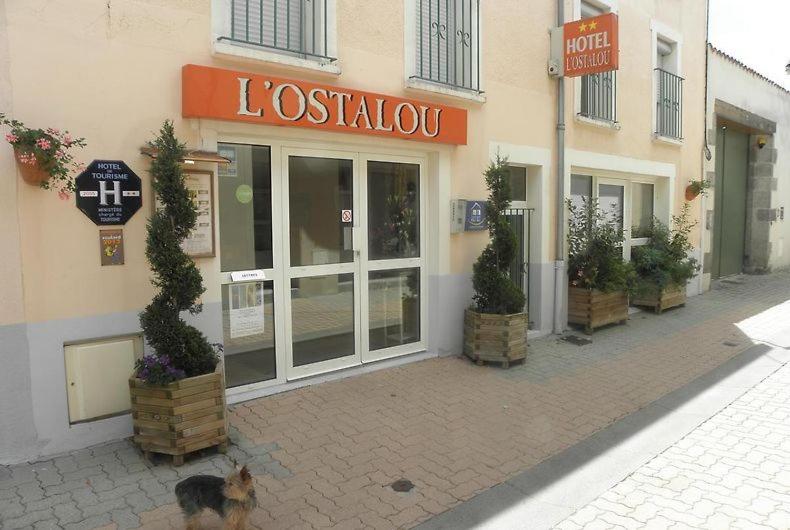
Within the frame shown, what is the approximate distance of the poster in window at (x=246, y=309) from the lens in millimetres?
4844

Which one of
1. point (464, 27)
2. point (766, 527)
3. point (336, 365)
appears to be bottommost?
point (766, 527)

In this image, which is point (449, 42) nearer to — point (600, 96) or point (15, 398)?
point (600, 96)

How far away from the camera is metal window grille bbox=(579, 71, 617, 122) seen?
812 cm

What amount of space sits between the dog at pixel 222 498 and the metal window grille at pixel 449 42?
4.39 meters

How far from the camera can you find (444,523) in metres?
3.25

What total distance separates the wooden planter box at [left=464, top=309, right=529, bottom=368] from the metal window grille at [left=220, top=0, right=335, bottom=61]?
3017 millimetres

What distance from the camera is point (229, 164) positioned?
4742 mm

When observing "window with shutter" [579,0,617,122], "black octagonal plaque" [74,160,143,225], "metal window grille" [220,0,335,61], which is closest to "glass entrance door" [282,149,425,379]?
"metal window grille" [220,0,335,61]

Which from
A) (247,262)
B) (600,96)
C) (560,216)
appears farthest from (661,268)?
(247,262)

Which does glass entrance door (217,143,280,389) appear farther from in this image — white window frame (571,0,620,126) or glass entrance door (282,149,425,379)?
white window frame (571,0,620,126)

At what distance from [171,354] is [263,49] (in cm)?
262

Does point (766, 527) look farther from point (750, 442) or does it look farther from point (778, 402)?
point (778, 402)

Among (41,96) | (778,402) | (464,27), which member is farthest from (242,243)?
(778,402)

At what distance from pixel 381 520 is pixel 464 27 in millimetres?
5213
